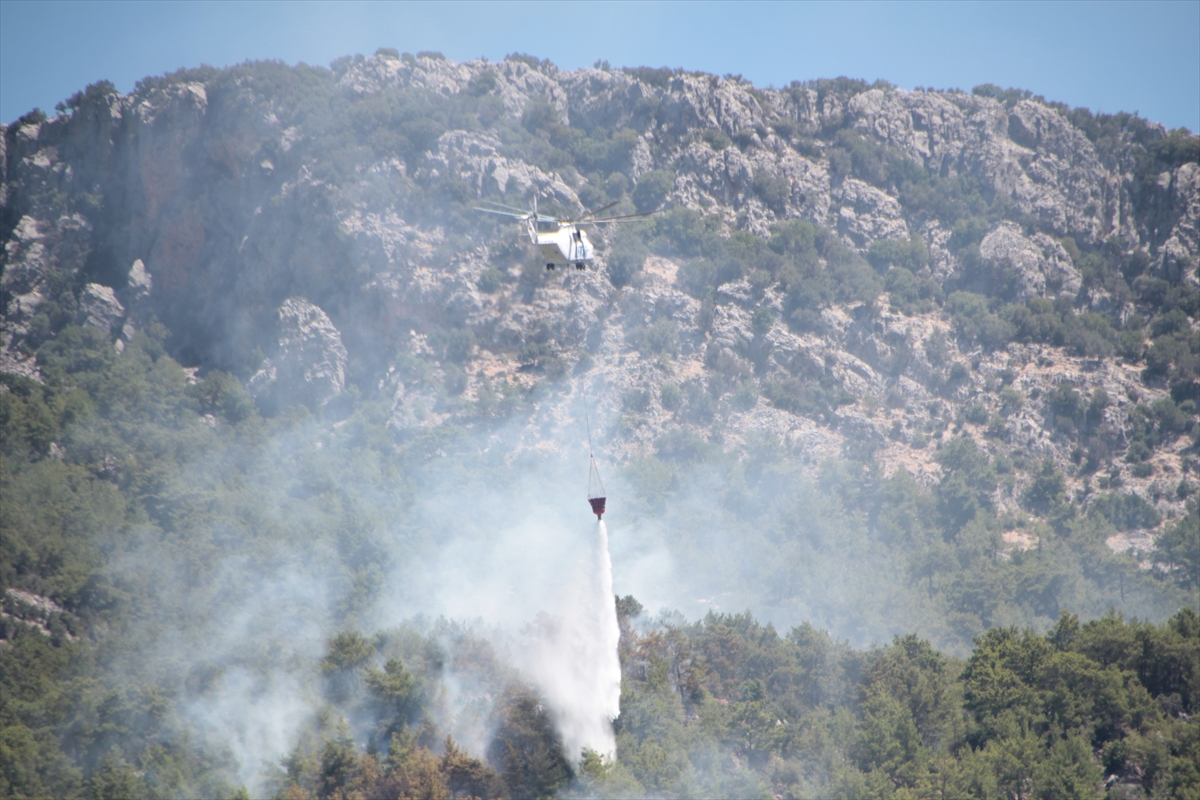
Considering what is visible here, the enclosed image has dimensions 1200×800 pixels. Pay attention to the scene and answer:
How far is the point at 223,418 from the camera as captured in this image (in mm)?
83125

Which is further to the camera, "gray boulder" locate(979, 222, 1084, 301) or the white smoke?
"gray boulder" locate(979, 222, 1084, 301)

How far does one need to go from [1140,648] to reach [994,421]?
3967 centimetres

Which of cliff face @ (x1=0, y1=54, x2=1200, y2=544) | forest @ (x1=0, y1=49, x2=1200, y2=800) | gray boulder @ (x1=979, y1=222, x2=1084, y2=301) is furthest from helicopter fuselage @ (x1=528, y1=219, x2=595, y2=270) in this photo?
gray boulder @ (x1=979, y1=222, x2=1084, y2=301)

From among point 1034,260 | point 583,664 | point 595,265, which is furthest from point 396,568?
point 1034,260

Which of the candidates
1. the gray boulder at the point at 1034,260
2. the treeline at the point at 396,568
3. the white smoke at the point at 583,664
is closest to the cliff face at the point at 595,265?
the gray boulder at the point at 1034,260

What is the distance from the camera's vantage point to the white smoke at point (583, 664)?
48.0 metres

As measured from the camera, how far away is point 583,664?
5072 cm

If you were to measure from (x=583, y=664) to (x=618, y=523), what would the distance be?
28.3 meters

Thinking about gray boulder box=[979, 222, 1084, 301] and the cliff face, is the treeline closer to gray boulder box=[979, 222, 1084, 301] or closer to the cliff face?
the cliff face

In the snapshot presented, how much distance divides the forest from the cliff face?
53cm

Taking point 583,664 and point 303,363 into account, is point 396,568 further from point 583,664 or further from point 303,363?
point 303,363

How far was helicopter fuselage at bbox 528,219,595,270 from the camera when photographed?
157 feet

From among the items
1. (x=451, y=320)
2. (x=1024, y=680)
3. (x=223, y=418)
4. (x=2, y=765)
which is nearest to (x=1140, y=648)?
(x=1024, y=680)

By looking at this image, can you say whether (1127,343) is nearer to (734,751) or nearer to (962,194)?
(962,194)
